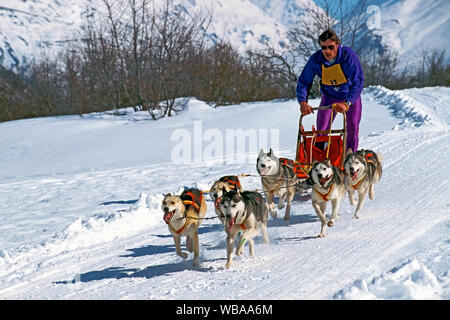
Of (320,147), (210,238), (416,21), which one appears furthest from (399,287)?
(416,21)

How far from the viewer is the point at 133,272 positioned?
3.95m

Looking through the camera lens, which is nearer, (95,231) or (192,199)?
(192,199)

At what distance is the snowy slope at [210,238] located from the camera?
3.37 m

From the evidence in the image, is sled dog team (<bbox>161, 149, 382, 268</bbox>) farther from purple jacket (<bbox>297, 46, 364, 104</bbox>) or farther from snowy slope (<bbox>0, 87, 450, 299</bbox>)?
purple jacket (<bbox>297, 46, 364, 104</bbox>)

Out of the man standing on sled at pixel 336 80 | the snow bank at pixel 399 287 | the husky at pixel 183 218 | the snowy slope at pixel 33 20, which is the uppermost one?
the snowy slope at pixel 33 20

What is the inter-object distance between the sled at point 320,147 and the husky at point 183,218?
1.72 meters

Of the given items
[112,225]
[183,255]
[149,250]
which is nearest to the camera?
[183,255]

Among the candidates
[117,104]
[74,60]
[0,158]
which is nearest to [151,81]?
[117,104]

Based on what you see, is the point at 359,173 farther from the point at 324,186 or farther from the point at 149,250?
the point at 149,250

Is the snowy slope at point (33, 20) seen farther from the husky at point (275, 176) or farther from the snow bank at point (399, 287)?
the snow bank at point (399, 287)

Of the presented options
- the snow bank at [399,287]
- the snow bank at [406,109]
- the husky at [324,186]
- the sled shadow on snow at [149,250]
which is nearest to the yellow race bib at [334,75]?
the husky at [324,186]

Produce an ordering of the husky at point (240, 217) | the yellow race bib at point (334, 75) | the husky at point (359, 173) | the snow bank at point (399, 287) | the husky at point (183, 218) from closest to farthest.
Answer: the snow bank at point (399, 287) < the husky at point (240, 217) < the husky at point (183, 218) < the husky at point (359, 173) < the yellow race bib at point (334, 75)

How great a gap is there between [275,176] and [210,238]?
39.6 inches

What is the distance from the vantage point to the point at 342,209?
17.6 feet
